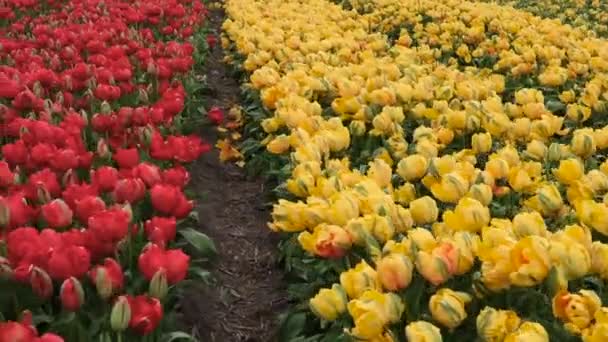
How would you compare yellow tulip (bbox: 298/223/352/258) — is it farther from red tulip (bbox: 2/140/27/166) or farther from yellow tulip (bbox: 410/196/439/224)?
red tulip (bbox: 2/140/27/166)

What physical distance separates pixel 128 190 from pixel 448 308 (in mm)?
1456

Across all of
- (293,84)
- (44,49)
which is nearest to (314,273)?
(293,84)

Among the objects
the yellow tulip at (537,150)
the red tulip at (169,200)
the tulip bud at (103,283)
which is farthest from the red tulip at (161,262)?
the yellow tulip at (537,150)

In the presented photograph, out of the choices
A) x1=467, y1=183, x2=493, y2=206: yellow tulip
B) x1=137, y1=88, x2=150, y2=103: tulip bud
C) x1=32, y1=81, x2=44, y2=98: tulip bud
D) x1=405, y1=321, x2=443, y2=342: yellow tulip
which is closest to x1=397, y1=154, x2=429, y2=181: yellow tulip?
x1=467, y1=183, x2=493, y2=206: yellow tulip

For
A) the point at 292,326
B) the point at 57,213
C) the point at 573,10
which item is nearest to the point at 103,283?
the point at 57,213

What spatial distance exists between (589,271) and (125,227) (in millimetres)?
1639

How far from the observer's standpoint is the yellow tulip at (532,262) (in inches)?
94.2

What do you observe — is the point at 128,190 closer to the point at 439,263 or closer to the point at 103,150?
the point at 103,150

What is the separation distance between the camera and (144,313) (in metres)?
2.52

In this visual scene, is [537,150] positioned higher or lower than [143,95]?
higher

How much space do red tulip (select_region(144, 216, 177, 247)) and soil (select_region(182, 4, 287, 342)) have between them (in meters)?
0.72

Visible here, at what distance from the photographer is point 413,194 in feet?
11.7

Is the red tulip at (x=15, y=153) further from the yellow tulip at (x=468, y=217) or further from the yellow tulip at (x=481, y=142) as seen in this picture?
the yellow tulip at (x=481, y=142)

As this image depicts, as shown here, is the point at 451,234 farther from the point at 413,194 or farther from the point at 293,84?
the point at 293,84
